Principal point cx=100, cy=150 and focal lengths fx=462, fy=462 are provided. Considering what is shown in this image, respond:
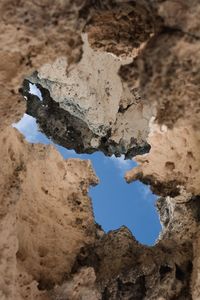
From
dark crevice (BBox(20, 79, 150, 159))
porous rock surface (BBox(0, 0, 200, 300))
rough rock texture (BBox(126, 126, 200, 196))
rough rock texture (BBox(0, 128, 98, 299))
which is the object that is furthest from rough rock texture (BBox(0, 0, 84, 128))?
dark crevice (BBox(20, 79, 150, 159))

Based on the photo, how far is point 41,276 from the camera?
331cm

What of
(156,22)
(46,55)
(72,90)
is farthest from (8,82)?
(72,90)

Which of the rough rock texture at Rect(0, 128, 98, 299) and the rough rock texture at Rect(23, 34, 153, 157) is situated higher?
the rough rock texture at Rect(23, 34, 153, 157)

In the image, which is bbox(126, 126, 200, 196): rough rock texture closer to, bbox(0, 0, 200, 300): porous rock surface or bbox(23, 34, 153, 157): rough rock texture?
bbox(0, 0, 200, 300): porous rock surface

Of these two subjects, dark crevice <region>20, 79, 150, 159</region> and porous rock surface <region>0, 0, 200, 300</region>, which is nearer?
porous rock surface <region>0, 0, 200, 300</region>

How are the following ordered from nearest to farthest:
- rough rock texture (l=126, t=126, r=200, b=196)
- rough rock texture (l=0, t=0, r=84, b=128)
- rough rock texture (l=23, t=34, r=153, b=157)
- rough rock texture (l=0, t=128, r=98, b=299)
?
rough rock texture (l=0, t=0, r=84, b=128) < rough rock texture (l=0, t=128, r=98, b=299) < rough rock texture (l=126, t=126, r=200, b=196) < rough rock texture (l=23, t=34, r=153, b=157)

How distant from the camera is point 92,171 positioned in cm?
388

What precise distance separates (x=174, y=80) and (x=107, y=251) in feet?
6.92

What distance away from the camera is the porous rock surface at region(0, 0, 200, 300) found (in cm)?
188

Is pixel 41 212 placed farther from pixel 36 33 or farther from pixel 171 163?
pixel 36 33

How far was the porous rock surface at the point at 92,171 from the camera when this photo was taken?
1.88m

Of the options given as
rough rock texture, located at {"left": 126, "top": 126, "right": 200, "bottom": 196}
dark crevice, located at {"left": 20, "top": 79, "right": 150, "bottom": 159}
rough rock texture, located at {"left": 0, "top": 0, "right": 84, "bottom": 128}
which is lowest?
rough rock texture, located at {"left": 0, "top": 0, "right": 84, "bottom": 128}

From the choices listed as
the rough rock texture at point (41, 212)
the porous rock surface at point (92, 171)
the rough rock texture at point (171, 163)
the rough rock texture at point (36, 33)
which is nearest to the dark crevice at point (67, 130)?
the porous rock surface at point (92, 171)

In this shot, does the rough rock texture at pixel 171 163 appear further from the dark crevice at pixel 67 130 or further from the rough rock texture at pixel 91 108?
the dark crevice at pixel 67 130
